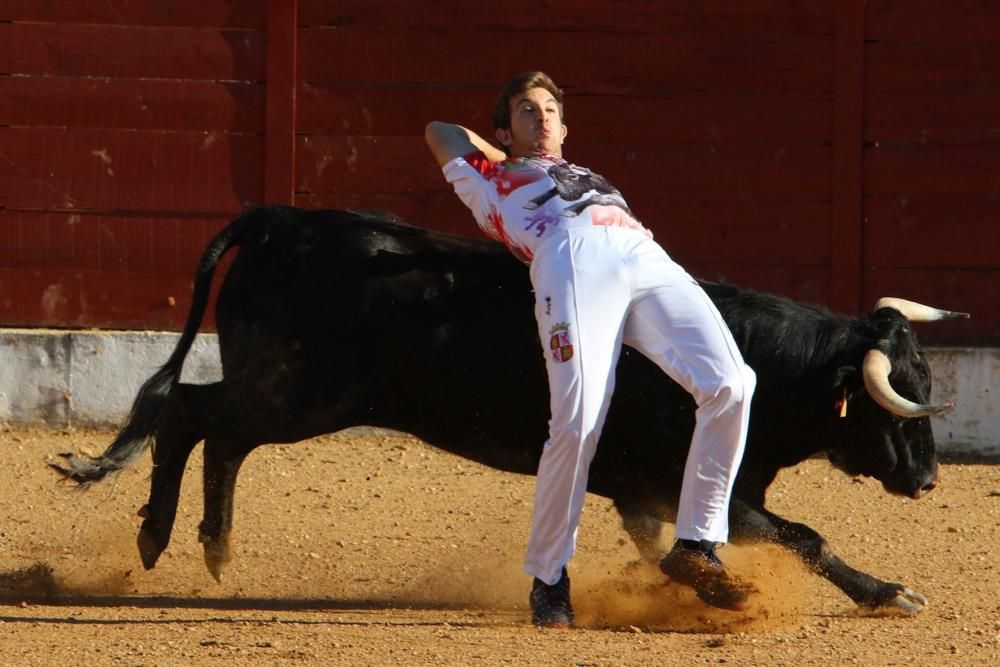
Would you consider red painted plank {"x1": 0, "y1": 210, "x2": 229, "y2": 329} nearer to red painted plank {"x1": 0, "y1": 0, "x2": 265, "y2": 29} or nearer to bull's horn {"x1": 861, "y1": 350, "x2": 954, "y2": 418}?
red painted plank {"x1": 0, "y1": 0, "x2": 265, "y2": 29}

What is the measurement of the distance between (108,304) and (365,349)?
312 cm

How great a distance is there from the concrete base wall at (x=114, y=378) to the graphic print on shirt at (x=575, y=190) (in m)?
3.22

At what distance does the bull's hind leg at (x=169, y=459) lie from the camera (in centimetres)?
501

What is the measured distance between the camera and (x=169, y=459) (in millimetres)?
5023

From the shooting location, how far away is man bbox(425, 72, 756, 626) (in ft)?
14.5

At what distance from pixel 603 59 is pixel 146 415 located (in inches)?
136

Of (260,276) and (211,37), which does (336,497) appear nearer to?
(260,276)

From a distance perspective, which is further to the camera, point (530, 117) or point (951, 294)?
point (951, 294)

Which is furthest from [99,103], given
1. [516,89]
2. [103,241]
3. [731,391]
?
[731,391]

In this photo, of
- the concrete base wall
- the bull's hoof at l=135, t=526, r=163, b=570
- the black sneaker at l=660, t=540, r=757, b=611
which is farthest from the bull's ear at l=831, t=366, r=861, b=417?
the concrete base wall

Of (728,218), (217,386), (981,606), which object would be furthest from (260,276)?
(728,218)

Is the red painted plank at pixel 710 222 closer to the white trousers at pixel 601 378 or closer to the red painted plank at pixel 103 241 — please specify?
the red painted plank at pixel 103 241

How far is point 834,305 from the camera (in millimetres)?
7801

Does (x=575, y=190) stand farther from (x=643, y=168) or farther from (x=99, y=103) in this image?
(x=99, y=103)
